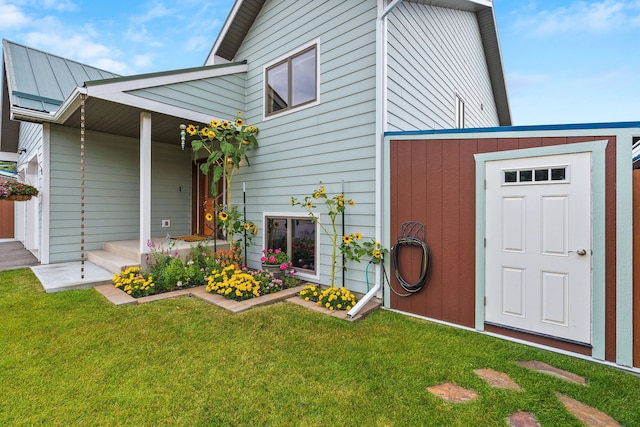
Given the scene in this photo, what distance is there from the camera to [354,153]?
4352 millimetres

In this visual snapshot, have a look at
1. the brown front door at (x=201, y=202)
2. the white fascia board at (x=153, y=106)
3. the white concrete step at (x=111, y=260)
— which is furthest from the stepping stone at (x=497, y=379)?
the brown front door at (x=201, y=202)

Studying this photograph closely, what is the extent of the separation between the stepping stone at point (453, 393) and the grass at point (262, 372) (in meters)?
0.05

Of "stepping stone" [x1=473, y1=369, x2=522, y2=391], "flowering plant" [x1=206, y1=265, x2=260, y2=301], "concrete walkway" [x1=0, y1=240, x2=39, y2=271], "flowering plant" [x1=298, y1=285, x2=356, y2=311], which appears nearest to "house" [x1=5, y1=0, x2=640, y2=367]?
"flowering plant" [x1=298, y1=285, x2=356, y2=311]

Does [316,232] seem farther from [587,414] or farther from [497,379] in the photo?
[587,414]

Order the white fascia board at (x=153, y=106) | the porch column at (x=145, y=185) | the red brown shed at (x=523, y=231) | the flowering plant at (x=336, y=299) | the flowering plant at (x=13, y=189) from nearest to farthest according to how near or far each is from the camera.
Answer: the red brown shed at (x=523, y=231)
the flowering plant at (x=336, y=299)
the white fascia board at (x=153, y=106)
the porch column at (x=145, y=185)
the flowering plant at (x=13, y=189)

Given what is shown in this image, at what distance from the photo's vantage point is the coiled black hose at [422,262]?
11.8 feet

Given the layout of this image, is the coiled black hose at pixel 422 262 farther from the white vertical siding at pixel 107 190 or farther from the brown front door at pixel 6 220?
the brown front door at pixel 6 220

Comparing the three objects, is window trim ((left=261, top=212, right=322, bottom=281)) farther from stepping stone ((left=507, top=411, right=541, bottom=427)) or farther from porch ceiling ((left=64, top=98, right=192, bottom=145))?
stepping stone ((left=507, top=411, right=541, bottom=427))

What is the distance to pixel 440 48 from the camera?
19.0 ft

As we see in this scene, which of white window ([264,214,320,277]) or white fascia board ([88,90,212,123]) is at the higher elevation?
white fascia board ([88,90,212,123])

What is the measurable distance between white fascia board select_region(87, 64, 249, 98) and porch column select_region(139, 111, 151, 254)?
499 mm

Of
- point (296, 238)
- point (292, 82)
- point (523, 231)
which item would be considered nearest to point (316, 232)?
point (296, 238)

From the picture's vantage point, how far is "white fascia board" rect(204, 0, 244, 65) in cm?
586

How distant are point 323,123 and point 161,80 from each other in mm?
2811
